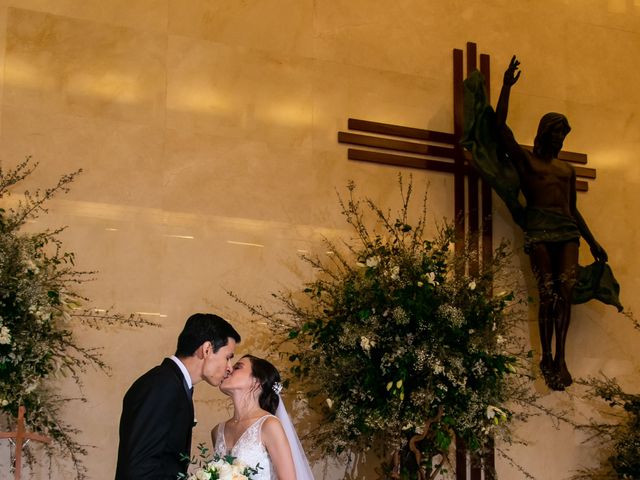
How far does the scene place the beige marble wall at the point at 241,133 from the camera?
22.2 ft

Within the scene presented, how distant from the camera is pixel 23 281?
5.57 m

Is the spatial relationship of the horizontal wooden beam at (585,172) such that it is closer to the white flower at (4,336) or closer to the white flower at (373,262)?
the white flower at (373,262)

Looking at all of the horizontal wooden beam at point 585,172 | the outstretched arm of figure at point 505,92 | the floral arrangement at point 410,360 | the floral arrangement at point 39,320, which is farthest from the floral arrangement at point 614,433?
the floral arrangement at point 39,320

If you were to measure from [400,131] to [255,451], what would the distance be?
339 centimetres

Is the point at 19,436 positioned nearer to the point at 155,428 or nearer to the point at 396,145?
the point at 155,428

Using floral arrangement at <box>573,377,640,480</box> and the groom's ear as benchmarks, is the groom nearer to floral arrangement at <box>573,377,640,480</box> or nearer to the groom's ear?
the groom's ear

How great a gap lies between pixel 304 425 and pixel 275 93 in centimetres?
253

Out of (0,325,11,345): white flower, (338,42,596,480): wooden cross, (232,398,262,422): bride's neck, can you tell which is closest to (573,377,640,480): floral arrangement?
(338,42,596,480): wooden cross

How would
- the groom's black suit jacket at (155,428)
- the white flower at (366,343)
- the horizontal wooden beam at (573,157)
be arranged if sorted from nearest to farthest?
the groom's black suit jacket at (155,428) → the white flower at (366,343) → the horizontal wooden beam at (573,157)

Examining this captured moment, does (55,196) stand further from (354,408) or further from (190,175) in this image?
(354,408)

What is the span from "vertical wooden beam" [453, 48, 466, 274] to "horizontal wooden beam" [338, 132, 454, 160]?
9 centimetres

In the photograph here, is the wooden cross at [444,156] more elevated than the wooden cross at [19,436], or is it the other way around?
the wooden cross at [444,156]

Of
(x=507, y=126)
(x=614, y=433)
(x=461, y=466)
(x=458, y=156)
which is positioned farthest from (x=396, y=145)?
(x=614, y=433)

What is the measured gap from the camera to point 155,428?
441 cm
